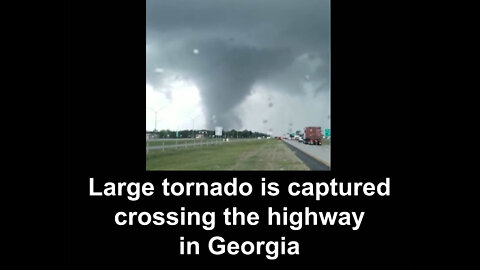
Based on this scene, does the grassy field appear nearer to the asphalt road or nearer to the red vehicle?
the asphalt road

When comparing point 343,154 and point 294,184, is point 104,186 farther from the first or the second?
point 343,154

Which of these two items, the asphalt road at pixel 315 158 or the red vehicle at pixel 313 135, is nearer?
the asphalt road at pixel 315 158

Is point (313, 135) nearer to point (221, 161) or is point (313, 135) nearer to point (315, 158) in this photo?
point (315, 158)

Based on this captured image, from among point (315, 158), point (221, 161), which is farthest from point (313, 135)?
point (221, 161)

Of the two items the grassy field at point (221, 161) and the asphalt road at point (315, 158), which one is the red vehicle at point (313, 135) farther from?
the grassy field at point (221, 161)

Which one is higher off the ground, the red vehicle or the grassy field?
the red vehicle

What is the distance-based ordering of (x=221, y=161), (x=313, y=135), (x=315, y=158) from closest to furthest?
1. (x=221, y=161)
2. (x=315, y=158)
3. (x=313, y=135)

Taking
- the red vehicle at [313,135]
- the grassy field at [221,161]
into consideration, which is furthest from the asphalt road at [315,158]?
the red vehicle at [313,135]

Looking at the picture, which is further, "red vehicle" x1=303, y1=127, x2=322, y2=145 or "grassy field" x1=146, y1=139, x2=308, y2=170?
"red vehicle" x1=303, y1=127, x2=322, y2=145

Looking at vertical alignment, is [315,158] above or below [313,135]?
below

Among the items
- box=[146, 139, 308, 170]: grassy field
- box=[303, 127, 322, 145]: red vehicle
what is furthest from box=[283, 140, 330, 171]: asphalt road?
box=[303, 127, 322, 145]: red vehicle

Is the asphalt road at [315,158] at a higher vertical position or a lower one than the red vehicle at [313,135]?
lower
